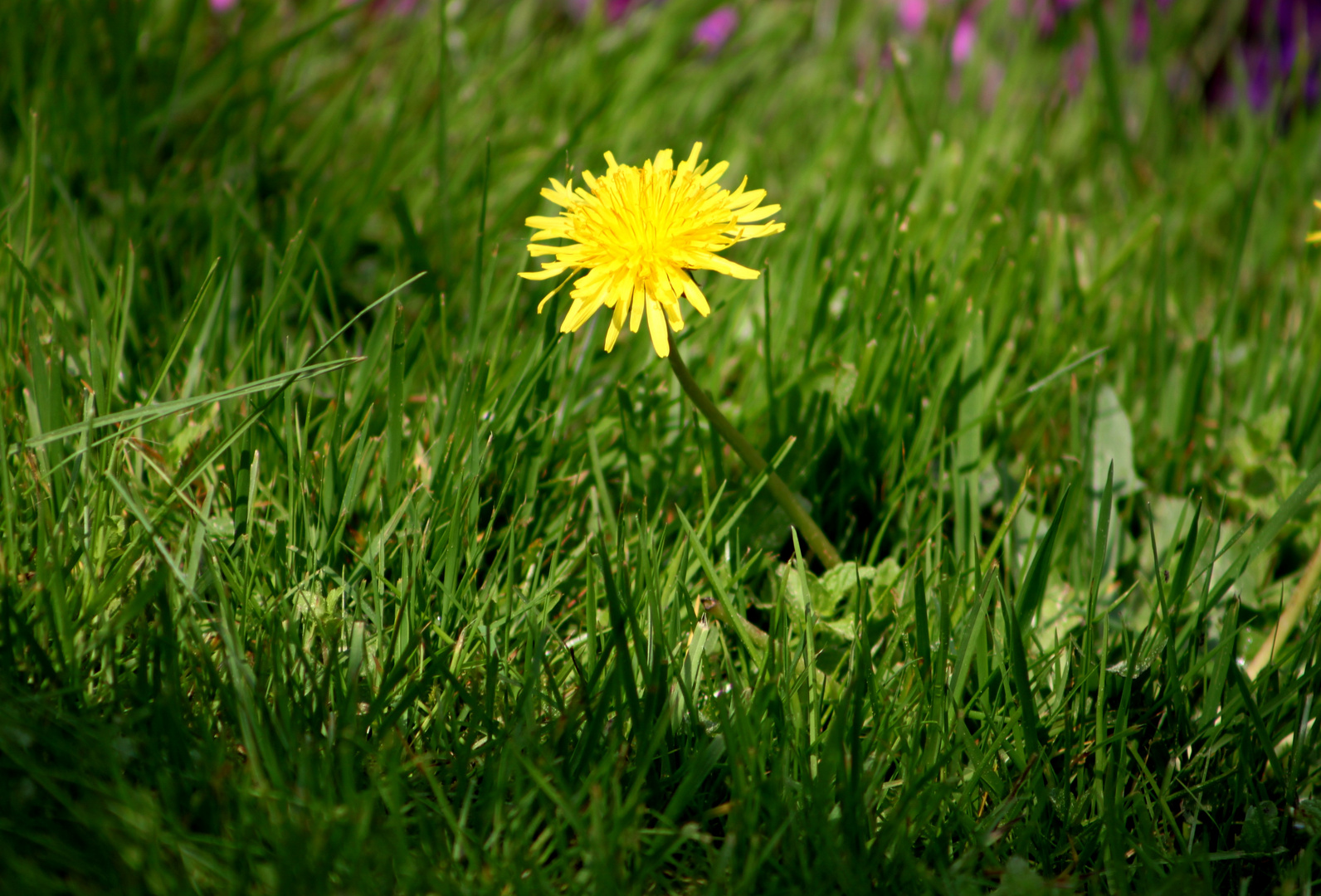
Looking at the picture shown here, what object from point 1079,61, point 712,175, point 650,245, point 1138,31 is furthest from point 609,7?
point 650,245

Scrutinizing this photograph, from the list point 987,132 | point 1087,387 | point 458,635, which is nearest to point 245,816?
point 458,635

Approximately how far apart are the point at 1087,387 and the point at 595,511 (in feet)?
3.56

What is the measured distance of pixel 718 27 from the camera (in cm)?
349

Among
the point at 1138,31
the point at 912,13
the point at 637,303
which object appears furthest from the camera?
the point at 1138,31

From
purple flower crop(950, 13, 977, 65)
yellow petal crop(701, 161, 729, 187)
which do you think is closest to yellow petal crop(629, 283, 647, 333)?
yellow petal crop(701, 161, 729, 187)

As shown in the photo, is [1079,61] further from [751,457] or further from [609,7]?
[751,457]

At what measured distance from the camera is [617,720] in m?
1.29

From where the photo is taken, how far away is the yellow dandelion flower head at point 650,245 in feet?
4.33

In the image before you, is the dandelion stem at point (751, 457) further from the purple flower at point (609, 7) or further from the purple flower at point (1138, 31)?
the purple flower at point (1138, 31)

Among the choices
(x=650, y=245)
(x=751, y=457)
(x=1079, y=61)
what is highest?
(x=1079, y=61)

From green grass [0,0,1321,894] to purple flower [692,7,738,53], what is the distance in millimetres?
880

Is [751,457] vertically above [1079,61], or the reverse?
[1079,61]

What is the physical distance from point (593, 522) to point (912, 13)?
105 inches

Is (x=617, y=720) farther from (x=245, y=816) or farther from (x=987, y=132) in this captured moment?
(x=987, y=132)
